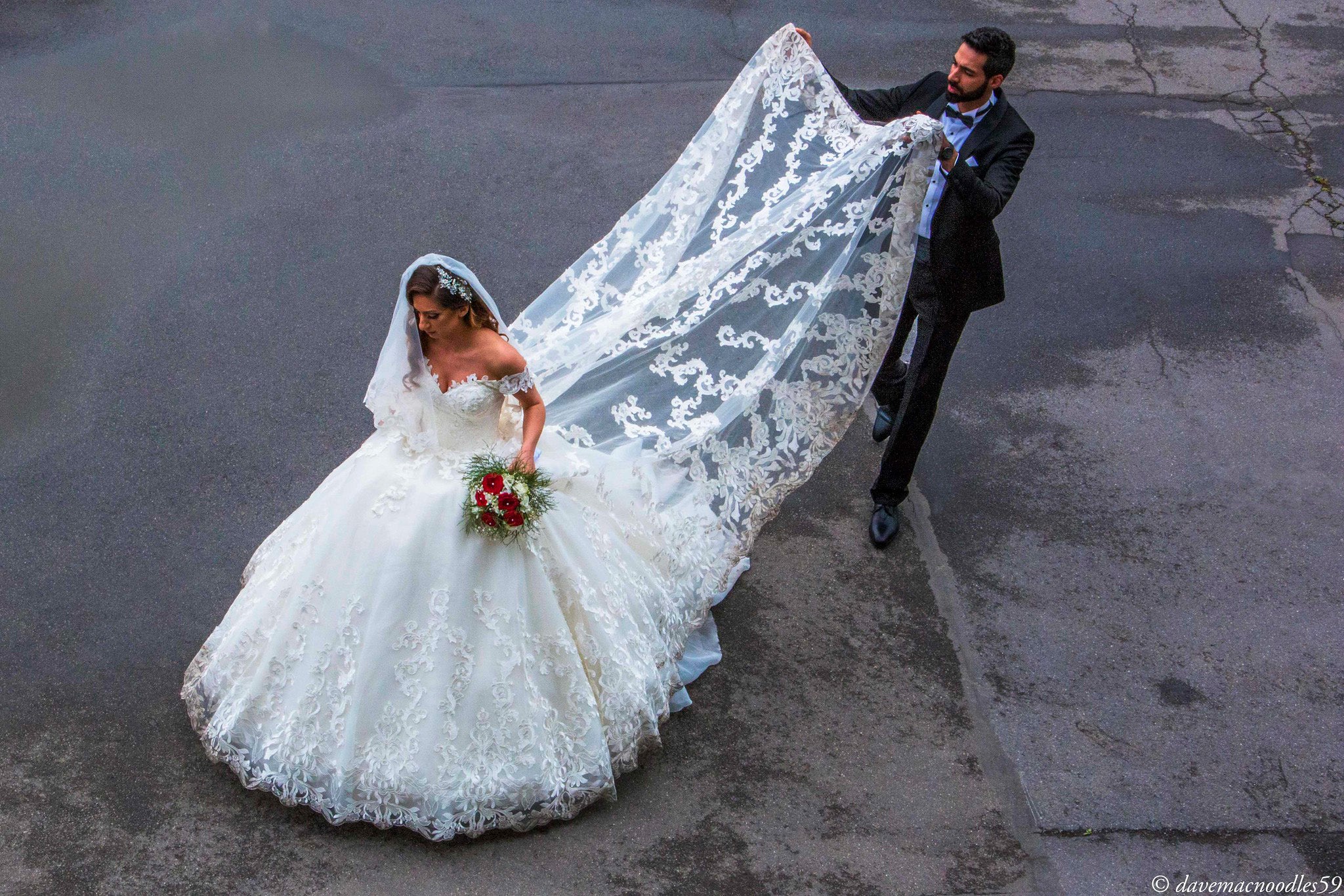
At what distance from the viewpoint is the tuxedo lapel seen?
17.1 feet

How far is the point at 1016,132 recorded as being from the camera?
5.18 meters

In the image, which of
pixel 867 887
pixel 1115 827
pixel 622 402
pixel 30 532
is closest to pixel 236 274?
pixel 30 532

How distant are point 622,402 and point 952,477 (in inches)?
88.9

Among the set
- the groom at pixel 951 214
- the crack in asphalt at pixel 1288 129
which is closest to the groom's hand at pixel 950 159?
the groom at pixel 951 214

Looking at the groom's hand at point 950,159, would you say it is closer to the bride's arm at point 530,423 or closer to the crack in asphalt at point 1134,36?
the bride's arm at point 530,423

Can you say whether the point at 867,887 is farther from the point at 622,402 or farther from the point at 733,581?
the point at 622,402

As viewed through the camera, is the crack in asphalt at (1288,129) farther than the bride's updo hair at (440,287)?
Yes

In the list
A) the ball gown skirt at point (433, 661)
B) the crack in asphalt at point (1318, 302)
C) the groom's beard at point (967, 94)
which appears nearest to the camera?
the ball gown skirt at point (433, 661)

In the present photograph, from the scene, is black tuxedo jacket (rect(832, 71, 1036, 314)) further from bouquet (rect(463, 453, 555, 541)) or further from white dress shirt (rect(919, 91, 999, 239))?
bouquet (rect(463, 453, 555, 541))

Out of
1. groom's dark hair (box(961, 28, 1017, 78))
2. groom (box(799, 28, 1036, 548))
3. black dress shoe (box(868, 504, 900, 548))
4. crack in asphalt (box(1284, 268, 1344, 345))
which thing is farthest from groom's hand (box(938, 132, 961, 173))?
crack in asphalt (box(1284, 268, 1344, 345))

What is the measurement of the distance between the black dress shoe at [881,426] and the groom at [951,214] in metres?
0.55

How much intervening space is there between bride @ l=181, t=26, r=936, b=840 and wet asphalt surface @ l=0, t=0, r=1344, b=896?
29cm

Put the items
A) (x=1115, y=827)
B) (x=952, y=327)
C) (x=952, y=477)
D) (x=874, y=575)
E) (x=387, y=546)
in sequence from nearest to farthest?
(x=387, y=546)
(x=1115, y=827)
(x=952, y=327)
(x=874, y=575)
(x=952, y=477)

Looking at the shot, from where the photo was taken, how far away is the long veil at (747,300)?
204 inches
